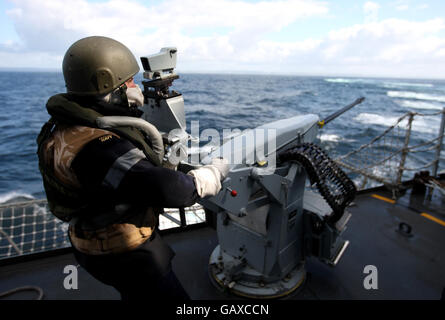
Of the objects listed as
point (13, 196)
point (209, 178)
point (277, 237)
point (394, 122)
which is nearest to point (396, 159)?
point (277, 237)

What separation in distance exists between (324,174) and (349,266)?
5.84 ft

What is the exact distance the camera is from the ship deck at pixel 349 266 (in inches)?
137

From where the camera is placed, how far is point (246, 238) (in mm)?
3248

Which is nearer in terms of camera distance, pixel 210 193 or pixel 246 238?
pixel 210 193

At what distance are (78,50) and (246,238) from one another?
8.10ft

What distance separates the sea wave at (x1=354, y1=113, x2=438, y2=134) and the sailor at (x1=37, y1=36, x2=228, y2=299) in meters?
20.7

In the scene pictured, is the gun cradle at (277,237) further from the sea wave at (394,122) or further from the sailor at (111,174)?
the sea wave at (394,122)

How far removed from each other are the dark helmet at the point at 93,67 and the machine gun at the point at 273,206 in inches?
18.6

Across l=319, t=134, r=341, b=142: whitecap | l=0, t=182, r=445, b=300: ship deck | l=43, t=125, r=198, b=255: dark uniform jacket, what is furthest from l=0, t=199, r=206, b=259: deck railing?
l=319, t=134, r=341, b=142: whitecap

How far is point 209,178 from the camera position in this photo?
1.60 meters

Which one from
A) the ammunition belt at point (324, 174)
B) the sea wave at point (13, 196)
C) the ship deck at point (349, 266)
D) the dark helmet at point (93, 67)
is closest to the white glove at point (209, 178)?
the dark helmet at point (93, 67)
